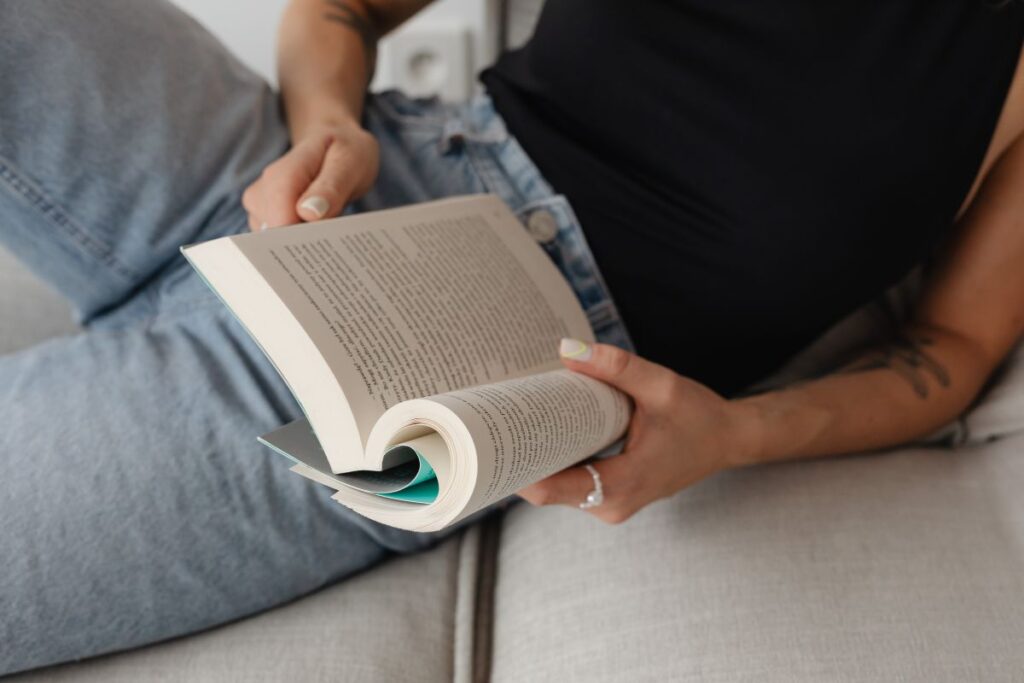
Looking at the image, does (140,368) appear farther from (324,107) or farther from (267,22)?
(267,22)

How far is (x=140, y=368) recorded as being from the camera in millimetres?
644

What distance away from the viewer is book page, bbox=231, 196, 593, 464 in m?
0.47

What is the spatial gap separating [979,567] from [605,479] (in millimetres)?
318

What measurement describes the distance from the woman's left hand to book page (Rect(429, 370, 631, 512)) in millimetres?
17

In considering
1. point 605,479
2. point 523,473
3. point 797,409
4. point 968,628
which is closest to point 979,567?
point 968,628

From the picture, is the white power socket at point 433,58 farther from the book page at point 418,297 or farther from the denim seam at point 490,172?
the book page at point 418,297

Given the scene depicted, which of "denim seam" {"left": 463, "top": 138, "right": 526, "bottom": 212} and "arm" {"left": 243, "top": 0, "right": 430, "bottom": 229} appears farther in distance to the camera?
"denim seam" {"left": 463, "top": 138, "right": 526, "bottom": 212}

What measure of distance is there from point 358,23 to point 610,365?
53 centimetres

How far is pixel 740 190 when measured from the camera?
2.21 feet

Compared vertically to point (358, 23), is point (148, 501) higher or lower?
lower

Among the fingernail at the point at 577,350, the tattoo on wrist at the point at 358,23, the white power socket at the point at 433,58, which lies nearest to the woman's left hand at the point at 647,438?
the fingernail at the point at 577,350

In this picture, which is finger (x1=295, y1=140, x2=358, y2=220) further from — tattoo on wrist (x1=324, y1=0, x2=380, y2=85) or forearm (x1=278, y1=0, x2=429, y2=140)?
tattoo on wrist (x1=324, y1=0, x2=380, y2=85)

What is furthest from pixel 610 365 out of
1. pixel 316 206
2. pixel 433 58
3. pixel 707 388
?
pixel 433 58

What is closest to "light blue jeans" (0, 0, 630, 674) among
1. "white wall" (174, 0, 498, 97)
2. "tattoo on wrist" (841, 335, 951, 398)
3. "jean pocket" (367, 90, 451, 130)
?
"jean pocket" (367, 90, 451, 130)
